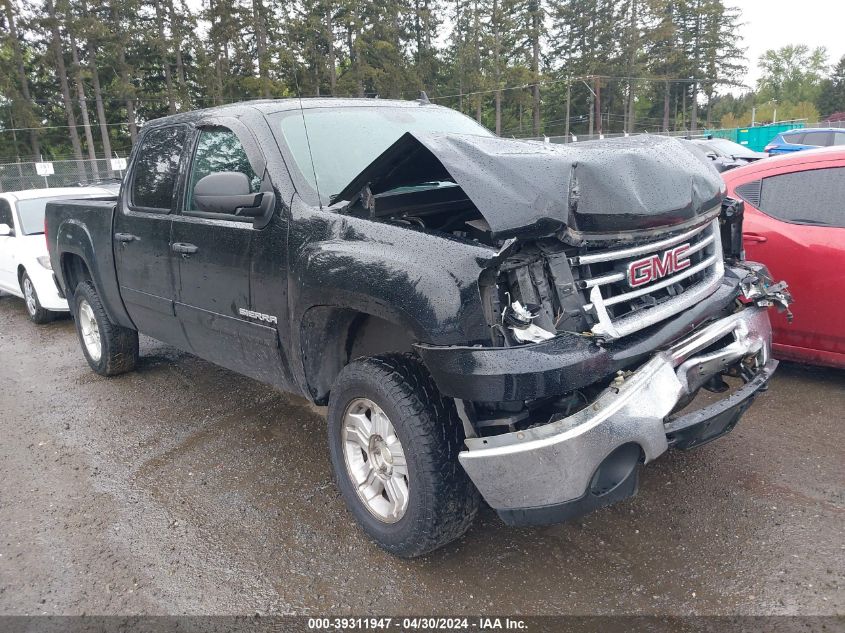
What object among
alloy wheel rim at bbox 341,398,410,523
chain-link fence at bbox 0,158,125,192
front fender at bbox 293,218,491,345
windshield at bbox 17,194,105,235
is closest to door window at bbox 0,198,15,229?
windshield at bbox 17,194,105,235

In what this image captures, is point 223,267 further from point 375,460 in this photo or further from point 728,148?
point 728,148

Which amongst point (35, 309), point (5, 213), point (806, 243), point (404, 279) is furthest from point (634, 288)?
point (5, 213)

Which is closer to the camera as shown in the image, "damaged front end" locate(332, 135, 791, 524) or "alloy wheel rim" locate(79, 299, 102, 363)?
"damaged front end" locate(332, 135, 791, 524)

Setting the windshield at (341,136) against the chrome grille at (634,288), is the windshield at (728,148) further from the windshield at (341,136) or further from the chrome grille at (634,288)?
the chrome grille at (634,288)

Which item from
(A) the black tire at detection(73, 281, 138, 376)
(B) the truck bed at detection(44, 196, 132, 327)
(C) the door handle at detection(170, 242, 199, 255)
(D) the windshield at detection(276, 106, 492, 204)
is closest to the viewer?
(D) the windshield at detection(276, 106, 492, 204)

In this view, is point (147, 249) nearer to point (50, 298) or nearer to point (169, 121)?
point (169, 121)

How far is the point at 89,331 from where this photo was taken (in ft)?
18.4

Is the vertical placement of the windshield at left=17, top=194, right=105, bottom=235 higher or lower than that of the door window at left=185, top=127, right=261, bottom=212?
lower

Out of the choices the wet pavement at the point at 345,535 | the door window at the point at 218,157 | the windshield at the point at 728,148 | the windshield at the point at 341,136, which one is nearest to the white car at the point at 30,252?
the wet pavement at the point at 345,535

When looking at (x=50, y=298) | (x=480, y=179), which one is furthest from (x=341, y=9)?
(x=480, y=179)

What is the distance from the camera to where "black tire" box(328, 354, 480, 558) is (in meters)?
2.47

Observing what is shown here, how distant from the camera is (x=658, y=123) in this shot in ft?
220

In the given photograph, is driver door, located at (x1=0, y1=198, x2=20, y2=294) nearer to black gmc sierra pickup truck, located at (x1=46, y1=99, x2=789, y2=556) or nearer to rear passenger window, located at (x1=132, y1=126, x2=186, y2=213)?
rear passenger window, located at (x1=132, y1=126, x2=186, y2=213)

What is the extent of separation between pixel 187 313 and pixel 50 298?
4590 mm
